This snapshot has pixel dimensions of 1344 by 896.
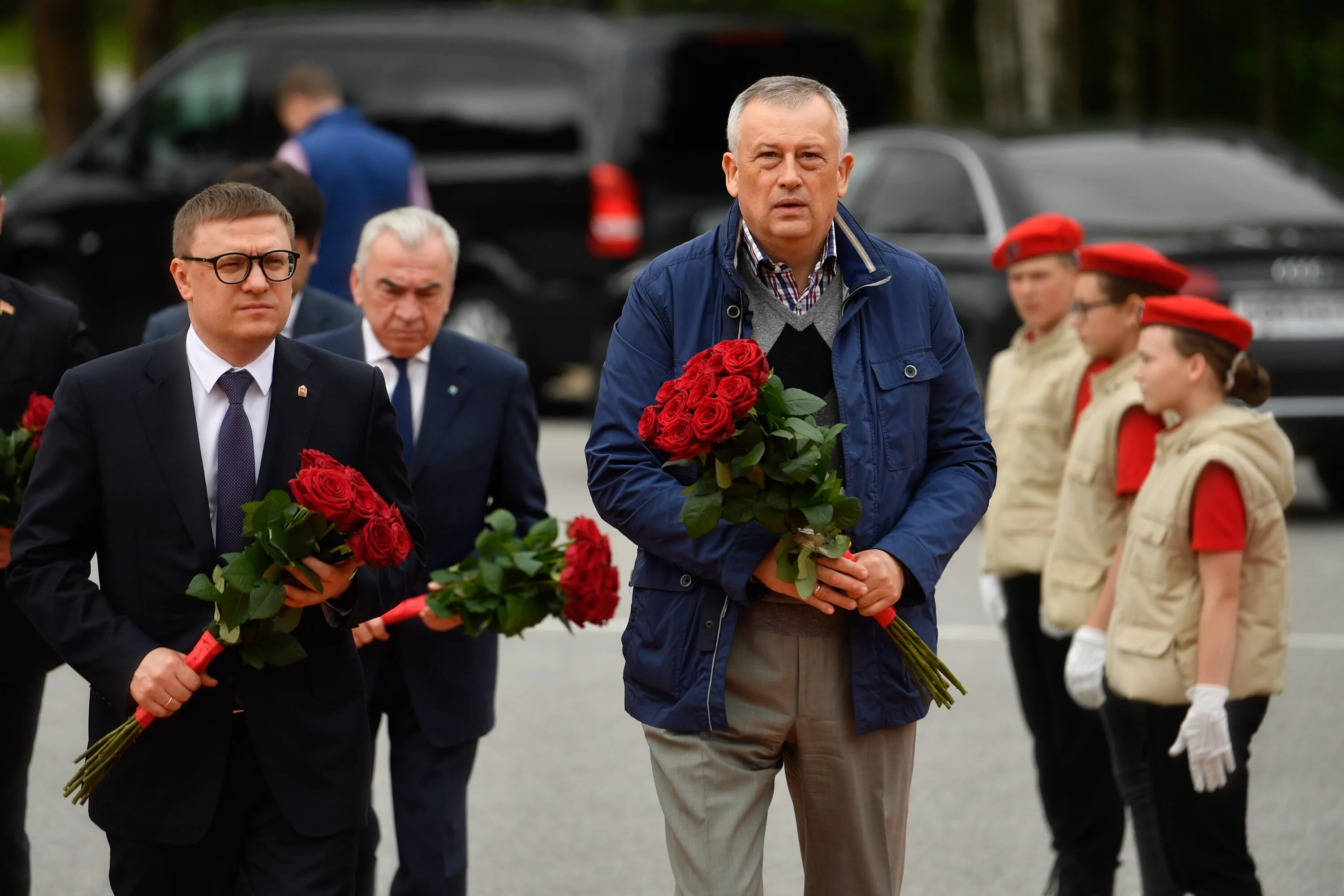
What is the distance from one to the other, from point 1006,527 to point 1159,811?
1.15 meters

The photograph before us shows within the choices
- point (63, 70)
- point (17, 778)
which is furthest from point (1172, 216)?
point (63, 70)

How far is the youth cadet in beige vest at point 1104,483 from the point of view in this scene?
4949mm

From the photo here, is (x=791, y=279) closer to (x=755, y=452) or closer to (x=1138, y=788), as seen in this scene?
(x=755, y=452)

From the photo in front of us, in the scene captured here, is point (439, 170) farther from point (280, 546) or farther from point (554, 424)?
point (280, 546)

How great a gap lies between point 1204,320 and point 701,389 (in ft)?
5.33

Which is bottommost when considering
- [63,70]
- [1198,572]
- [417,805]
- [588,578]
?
[417,805]

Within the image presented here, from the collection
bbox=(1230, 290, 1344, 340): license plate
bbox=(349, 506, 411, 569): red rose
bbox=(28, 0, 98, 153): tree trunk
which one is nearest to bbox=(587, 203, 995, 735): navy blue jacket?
bbox=(349, 506, 411, 569): red rose

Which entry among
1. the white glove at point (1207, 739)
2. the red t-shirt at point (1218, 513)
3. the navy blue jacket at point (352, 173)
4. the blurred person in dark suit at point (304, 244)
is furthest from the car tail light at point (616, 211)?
the white glove at point (1207, 739)

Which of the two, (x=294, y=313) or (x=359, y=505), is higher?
(x=294, y=313)

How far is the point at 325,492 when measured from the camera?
3512 mm

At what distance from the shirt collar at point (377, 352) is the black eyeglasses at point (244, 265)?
117cm

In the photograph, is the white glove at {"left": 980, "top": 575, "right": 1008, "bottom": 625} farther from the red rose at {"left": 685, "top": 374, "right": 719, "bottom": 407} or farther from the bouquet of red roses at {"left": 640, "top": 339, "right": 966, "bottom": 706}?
the red rose at {"left": 685, "top": 374, "right": 719, "bottom": 407}

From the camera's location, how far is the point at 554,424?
14.8m

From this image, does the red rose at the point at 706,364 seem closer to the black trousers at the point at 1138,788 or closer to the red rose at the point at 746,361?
the red rose at the point at 746,361
